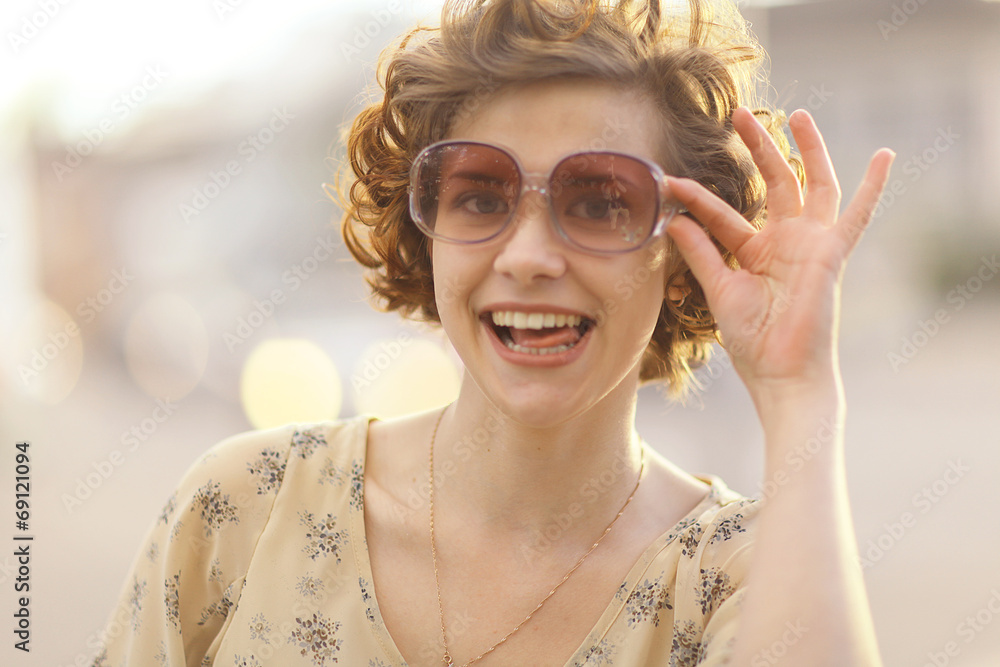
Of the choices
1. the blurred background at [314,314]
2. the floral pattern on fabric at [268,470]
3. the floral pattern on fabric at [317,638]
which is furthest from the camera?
the blurred background at [314,314]

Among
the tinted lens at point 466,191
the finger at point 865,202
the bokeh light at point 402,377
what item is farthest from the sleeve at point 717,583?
the bokeh light at point 402,377

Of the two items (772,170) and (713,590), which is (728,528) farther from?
(772,170)

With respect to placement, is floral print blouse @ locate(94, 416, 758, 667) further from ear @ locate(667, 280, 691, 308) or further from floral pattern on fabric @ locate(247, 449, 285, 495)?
ear @ locate(667, 280, 691, 308)

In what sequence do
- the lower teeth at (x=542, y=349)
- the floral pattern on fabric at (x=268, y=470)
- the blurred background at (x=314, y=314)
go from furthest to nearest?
the blurred background at (x=314, y=314)
the floral pattern on fabric at (x=268, y=470)
the lower teeth at (x=542, y=349)

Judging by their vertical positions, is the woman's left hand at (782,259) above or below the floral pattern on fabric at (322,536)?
above

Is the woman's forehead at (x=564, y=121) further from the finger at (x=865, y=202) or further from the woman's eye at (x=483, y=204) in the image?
the finger at (x=865, y=202)

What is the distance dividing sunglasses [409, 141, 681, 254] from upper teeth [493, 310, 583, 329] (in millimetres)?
165

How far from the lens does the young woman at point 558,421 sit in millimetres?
1666

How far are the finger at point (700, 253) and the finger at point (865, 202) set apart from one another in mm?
260

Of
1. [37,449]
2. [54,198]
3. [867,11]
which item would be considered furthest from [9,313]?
[867,11]

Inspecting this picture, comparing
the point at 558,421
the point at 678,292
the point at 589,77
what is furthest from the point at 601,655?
the point at 589,77

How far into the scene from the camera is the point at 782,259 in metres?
1.73

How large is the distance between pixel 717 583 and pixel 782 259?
2.42 feet

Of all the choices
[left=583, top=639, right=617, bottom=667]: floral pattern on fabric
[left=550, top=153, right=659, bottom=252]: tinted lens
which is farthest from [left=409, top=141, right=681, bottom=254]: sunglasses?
[left=583, top=639, right=617, bottom=667]: floral pattern on fabric
